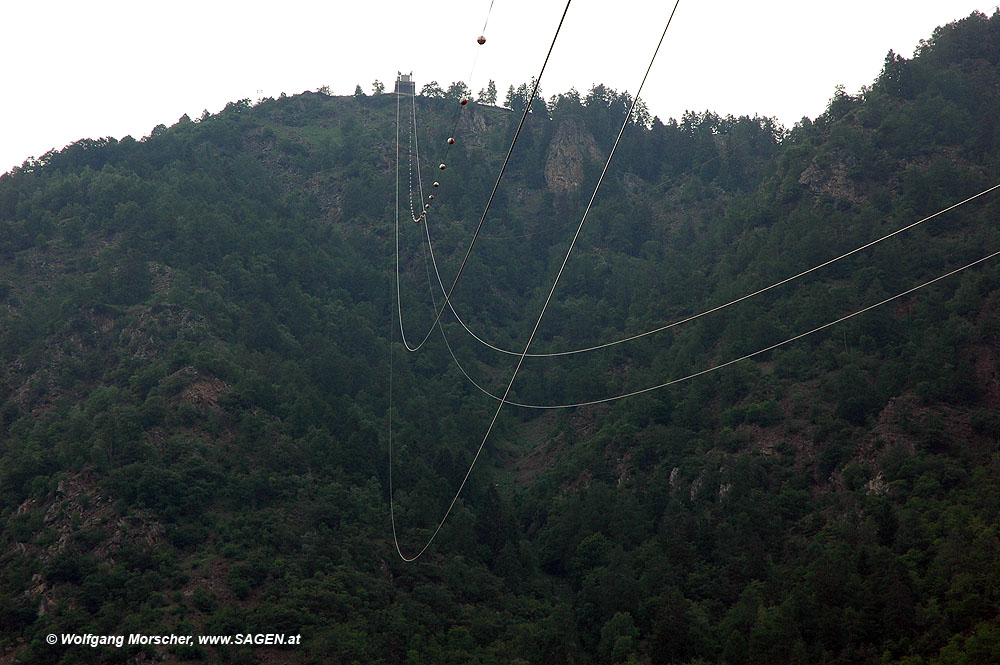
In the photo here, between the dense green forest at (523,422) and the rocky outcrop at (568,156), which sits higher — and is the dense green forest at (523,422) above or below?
below

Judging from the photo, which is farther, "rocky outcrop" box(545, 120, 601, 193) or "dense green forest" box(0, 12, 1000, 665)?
"rocky outcrop" box(545, 120, 601, 193)

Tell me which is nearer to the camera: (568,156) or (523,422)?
(523,422)

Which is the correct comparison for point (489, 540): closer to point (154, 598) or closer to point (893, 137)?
point (154, 598)

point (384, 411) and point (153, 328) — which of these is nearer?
point (153, 328)

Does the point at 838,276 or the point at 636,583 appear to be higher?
the point at 838,276

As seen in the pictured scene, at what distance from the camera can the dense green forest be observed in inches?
1834

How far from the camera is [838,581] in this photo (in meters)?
43.4

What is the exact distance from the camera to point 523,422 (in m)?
89.7

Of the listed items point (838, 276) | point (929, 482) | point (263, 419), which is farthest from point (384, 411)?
point (929, 482)

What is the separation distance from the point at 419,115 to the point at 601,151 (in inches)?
1185

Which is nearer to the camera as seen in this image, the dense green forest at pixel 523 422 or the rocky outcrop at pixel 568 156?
the dense green forest at pixel 523 422

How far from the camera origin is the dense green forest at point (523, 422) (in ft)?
153

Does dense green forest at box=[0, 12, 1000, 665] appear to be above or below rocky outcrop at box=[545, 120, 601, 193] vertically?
below

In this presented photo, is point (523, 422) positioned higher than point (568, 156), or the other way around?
point (568, 156)
